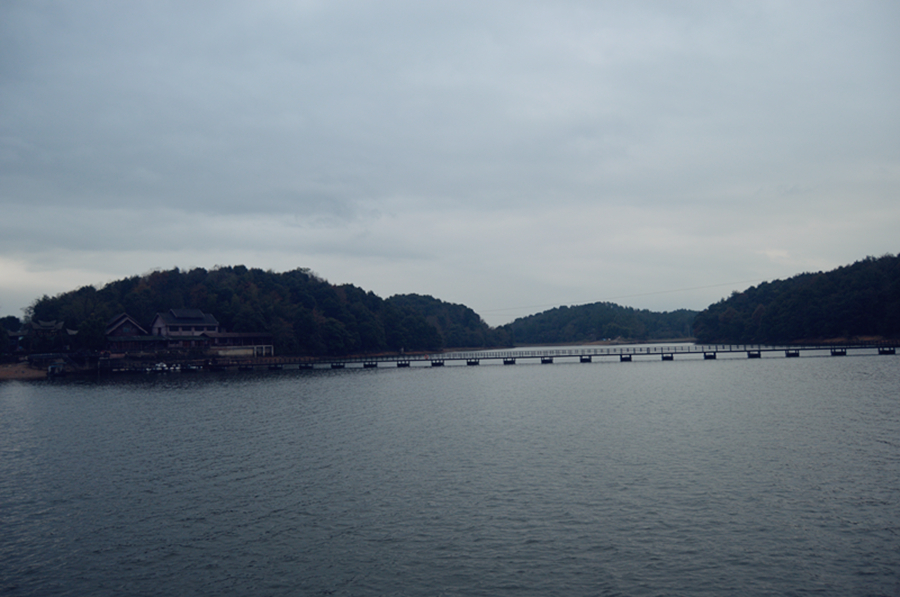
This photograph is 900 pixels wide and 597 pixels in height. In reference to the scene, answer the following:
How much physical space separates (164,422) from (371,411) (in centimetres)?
1474

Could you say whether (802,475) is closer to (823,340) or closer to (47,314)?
(823,340)

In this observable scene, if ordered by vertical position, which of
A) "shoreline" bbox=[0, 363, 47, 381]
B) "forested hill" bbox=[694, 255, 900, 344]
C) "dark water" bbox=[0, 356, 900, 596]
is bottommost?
"dark water" bbox=[0, 356, 900, 596]

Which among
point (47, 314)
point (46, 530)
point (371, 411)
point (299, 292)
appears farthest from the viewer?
point (299, 292)

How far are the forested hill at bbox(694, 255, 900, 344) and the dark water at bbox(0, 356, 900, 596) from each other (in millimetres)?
91932

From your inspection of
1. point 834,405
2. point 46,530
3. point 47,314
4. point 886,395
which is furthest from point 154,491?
point 47,314

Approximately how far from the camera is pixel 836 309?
121812 millimetres

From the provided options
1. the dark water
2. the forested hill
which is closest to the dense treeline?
the dark water

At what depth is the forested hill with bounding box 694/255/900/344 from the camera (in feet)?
377

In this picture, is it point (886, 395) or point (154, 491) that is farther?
point (886, 395)

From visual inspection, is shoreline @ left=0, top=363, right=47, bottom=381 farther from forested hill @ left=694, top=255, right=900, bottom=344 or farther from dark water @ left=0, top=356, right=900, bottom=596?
forested hill @ left=694, top=255, right=900, bottom=344

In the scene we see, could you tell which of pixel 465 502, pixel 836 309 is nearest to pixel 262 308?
pixel 465 502

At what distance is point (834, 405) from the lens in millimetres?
39219

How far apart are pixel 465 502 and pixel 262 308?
370 feet

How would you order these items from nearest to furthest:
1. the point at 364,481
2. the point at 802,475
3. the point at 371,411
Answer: the point at 802,475 < the point at 364,481 < the point at 371,411
